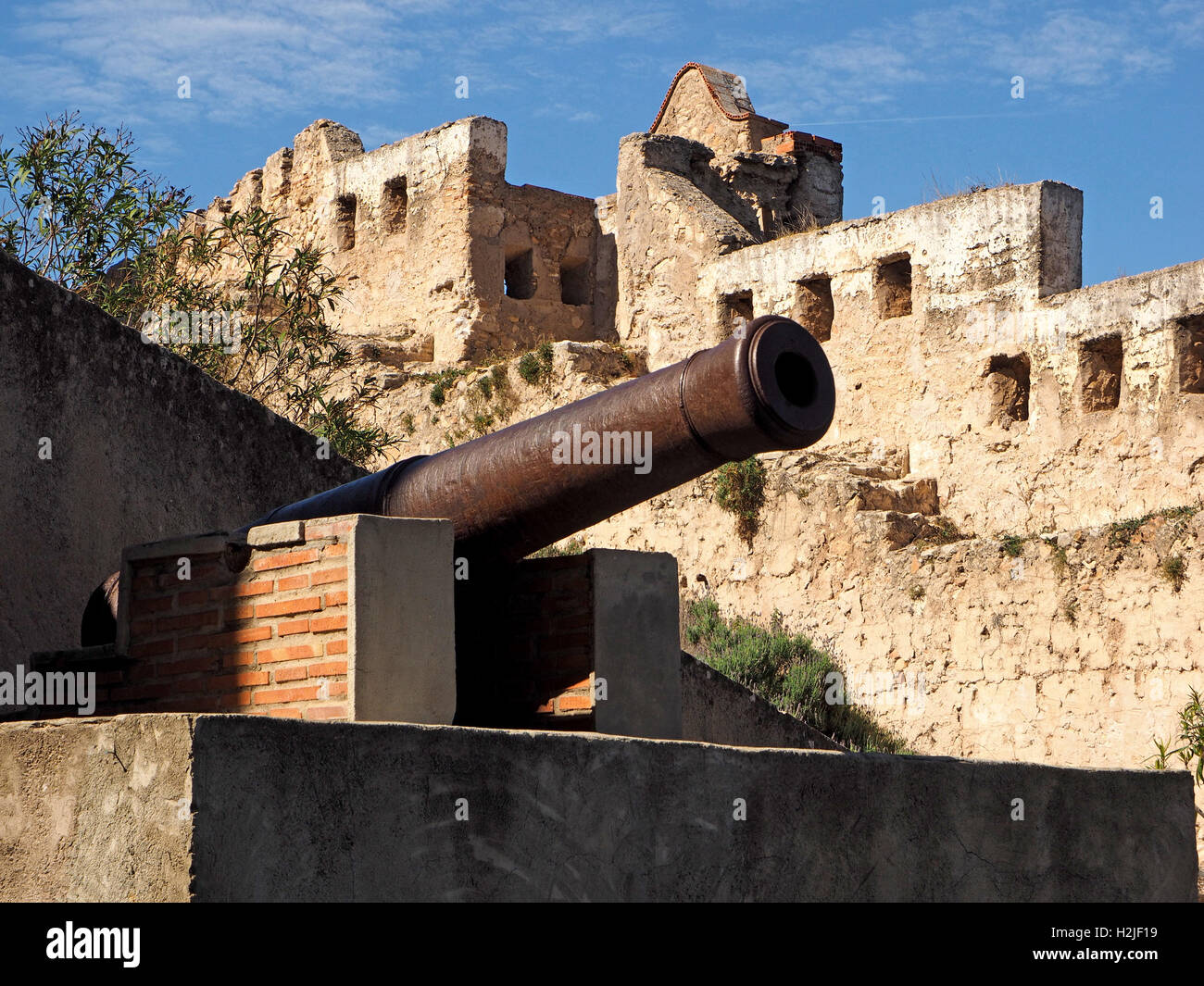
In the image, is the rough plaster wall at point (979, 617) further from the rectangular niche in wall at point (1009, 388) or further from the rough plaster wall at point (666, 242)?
the rough plaster wall at point (666, 242)

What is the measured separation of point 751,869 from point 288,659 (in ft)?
4.94

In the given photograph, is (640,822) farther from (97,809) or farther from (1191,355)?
(1191,355)

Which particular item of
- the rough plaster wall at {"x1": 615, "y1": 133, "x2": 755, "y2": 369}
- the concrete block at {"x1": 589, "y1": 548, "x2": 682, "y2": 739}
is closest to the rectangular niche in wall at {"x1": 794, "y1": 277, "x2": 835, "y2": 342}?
the rough plaster wall at {"x1": 615, "y1": 133, "x2": 755, "y2": 369}

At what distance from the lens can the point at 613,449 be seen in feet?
15.8

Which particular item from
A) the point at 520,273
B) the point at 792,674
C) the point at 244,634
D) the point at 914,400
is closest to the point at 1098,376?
the point at 914,400

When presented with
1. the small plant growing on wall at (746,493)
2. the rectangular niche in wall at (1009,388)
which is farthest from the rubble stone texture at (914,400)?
the small plant growing on wall at (746,493)

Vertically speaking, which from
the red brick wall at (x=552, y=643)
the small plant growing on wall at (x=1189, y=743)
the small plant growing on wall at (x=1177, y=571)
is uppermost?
the small plant growing on wall at (x=1177, y=571)

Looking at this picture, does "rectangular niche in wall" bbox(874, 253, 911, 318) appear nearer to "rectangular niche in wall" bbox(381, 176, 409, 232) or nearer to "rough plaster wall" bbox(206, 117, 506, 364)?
"rough plaster wall" bbox(206, 117, 506, 364)

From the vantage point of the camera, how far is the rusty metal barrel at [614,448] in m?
4.55

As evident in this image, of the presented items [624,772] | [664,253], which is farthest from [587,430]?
[664,253]

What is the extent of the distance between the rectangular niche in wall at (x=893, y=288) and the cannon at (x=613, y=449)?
11.3 metres

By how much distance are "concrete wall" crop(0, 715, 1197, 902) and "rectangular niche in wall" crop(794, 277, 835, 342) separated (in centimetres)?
1111

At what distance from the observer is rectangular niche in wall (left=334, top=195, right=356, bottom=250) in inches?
866
